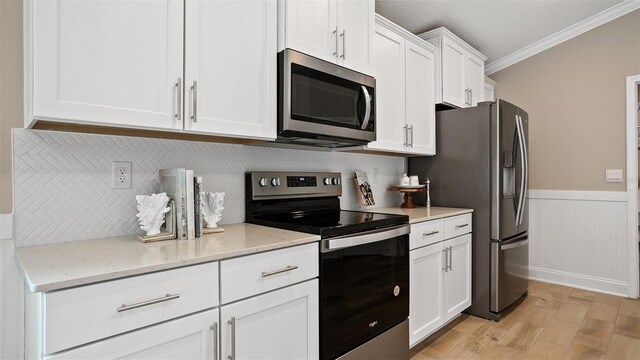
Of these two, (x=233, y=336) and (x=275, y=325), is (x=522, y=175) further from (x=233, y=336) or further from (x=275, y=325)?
(x=233, y=336)

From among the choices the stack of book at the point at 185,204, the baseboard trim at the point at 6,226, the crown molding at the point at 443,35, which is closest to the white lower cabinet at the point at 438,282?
the stack of book at the point at 185,204

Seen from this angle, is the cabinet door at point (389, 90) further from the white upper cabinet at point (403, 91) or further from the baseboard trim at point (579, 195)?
the baseboard trim at point (579, 195)

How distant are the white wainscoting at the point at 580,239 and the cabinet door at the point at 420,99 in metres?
1.78

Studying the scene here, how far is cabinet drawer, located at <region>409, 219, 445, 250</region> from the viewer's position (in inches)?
82.7

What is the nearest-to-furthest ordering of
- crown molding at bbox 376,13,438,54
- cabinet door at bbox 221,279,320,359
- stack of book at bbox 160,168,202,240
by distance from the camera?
cabinet door at bbox 221,279,320,359
stack of book at bbox 160,168,202,240
crown molding at bbox 376,13,438,54

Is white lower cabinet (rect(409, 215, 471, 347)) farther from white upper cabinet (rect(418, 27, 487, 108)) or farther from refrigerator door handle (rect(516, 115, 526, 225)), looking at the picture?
white upper cabinet (rect(418, 27, 487, 108))

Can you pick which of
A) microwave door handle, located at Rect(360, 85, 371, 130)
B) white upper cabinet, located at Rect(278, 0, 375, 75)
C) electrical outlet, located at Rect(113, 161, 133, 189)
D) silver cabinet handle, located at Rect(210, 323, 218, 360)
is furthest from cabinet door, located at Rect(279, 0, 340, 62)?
silver cabinet handle, located at Rect(210, 323, 218, 360)

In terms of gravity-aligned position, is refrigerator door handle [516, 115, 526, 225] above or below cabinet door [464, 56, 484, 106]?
below

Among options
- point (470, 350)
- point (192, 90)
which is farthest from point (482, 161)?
point (192, 90)

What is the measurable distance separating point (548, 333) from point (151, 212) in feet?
8.98

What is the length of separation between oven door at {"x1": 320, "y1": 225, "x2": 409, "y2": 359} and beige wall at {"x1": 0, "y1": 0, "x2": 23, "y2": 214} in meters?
1.22

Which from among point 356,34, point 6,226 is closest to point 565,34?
point 356,34

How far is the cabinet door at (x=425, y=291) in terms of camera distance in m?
2.10

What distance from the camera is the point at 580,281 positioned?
11.4ft
